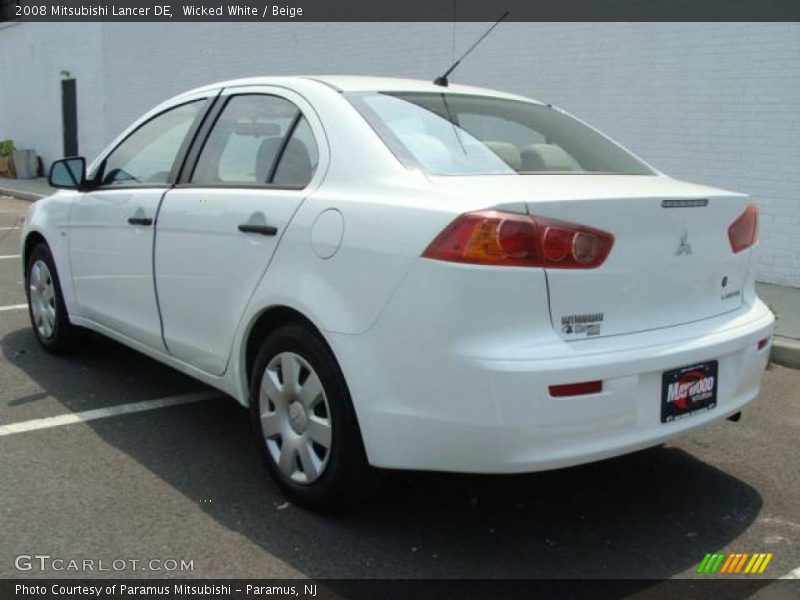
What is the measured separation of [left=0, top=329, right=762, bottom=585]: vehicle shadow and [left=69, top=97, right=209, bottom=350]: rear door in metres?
0.67

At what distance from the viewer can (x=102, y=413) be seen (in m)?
4.45

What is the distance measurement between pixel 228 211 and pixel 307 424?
102 cm

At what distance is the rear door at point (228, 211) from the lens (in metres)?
3.40

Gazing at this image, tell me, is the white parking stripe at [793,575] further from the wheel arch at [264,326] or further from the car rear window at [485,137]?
the wheel arch at [264,326]

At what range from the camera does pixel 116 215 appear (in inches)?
173

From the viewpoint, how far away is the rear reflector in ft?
8.73

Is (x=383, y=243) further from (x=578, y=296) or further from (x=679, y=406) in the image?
(x=679, y=406)

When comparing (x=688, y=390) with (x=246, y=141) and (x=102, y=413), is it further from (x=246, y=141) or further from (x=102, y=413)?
(x=102, y=413)

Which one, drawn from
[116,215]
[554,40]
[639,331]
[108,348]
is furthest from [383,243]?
[554,40]

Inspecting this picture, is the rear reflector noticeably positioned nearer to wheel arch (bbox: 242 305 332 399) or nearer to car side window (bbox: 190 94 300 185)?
wheel arch (bbox: 242 305 332 399)

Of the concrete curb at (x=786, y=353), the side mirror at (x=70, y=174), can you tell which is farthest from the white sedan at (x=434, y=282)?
the concrete curb at (x=786, y=353)
